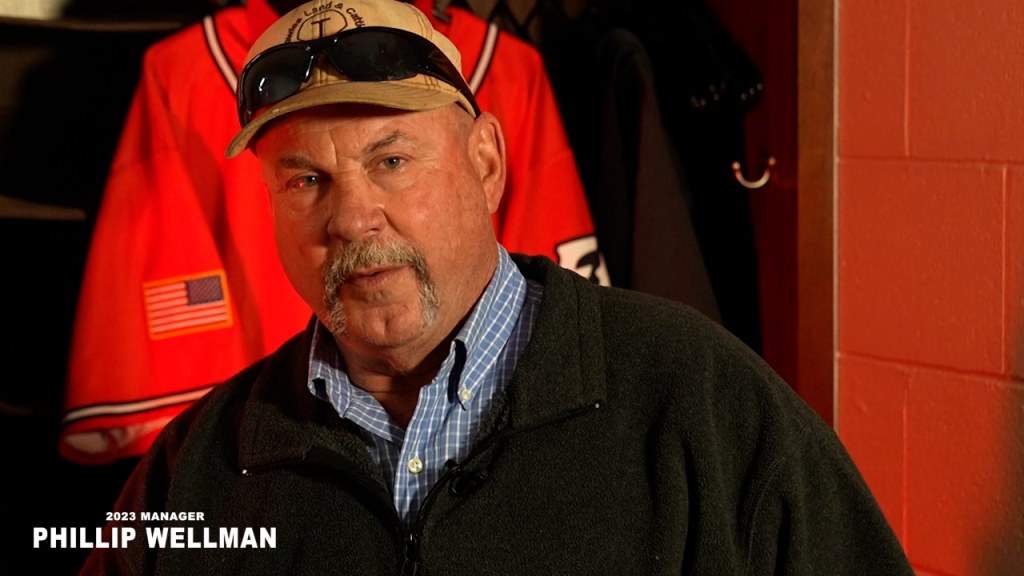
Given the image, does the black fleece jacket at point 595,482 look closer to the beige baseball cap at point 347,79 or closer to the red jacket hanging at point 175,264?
the beige baseball cap at point 347,79

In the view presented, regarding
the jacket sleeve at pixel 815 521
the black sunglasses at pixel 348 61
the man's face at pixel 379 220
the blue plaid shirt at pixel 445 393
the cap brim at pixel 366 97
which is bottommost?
the jacket sleeve at pixel 815 521

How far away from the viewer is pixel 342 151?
1.30 m

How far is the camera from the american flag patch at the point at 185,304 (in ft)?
6.03

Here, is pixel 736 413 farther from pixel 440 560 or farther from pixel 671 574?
pixel 440 560

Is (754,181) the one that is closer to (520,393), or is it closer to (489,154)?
(489,154)

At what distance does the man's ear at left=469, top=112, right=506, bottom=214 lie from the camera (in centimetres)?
141

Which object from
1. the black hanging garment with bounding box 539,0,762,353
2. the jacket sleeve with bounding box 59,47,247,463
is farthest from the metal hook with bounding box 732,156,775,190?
the jacket sleeve with bounding box 59,47,247,463

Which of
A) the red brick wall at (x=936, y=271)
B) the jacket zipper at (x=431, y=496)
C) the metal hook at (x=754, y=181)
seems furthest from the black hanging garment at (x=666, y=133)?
the jacket zipper at (x=431, y=496)

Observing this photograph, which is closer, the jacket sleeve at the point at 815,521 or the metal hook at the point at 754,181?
the jacket sleeve at the point at 815,521

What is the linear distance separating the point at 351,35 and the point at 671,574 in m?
0.62

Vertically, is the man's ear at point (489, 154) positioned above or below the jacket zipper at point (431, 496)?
above

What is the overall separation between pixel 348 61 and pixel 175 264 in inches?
25.8

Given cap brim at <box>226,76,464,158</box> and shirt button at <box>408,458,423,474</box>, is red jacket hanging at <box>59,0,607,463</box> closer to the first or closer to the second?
cap brim at <box>226,76,464,158</box>

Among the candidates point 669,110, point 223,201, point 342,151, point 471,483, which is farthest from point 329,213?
point 669,110
